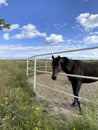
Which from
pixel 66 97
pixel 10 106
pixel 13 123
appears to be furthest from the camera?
pixel 66 97

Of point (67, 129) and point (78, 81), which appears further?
point (78, 81)

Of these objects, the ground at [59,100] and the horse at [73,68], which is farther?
the horse at [73,68]

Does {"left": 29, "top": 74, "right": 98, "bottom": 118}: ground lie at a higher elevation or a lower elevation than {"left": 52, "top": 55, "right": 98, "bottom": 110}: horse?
lower

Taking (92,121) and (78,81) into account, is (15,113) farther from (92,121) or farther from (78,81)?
(78,81)

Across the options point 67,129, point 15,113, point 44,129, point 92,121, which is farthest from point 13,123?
point 92,121

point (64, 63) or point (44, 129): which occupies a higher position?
point (64, 63)

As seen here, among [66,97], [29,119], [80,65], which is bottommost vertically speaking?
[66,97]

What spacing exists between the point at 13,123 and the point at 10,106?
253 mm

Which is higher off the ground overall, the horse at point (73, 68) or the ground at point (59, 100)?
the horse at point (73, 68)

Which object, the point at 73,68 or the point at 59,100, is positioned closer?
the point at 73,68

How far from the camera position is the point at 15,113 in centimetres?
249

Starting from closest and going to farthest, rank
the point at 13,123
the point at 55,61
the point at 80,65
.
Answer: the point at 13,123
the point at 55,61
the point at 80,65

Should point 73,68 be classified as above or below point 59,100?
above

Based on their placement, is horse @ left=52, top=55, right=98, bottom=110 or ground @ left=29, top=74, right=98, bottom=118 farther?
horse @ left=52, top=55, right=98, bottom=110
